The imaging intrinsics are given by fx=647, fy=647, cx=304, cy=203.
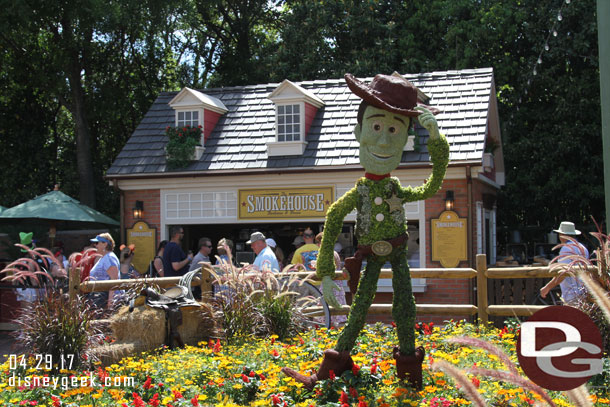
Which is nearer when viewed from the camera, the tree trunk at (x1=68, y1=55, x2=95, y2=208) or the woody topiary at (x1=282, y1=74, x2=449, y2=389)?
the woody topiary at (x1=282, y1=74, x2=449, y2=389)

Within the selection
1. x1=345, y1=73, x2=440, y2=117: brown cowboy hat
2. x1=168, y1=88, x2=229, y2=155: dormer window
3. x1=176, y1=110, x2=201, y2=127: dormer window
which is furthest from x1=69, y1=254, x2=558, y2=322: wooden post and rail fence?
x1=176, y1=110, x2=201, y2=127: dormer window

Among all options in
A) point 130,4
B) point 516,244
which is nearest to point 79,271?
point 516,244

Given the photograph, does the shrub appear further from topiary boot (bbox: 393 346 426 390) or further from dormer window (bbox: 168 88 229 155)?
dormer window (bbox: 168 88 229 155)

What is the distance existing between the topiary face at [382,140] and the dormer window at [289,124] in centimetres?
760

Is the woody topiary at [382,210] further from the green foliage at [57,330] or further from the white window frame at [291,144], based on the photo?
the white window frame at [291,144]

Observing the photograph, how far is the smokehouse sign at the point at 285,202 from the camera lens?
1239 cm

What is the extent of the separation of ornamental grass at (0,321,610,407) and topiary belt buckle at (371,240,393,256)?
0.92 m

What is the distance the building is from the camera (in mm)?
11625

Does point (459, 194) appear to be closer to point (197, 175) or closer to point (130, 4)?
point (197, 175)

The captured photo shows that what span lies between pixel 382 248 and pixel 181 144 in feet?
28.5

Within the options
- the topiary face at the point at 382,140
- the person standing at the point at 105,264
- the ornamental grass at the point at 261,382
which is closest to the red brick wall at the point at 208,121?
the person standing at the point at 105,264

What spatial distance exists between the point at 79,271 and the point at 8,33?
1286cm

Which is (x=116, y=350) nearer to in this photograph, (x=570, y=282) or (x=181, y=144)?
(x=570, y=282)

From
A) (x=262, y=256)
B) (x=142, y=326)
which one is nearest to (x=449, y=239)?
(x=262, y=256)
